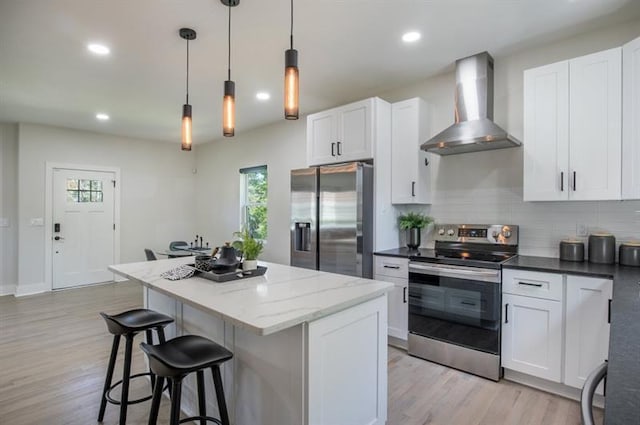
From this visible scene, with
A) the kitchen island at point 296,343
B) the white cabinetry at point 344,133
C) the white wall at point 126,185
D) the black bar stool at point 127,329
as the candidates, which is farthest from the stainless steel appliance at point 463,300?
the white wall at point 126,185

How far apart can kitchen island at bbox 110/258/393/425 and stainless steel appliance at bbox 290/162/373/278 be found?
1266 millimetres

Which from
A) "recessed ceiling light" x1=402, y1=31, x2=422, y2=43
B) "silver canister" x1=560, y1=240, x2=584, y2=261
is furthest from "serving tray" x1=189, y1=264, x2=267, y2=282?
"silver canister" x1=560, y1=240, x2=584, y2=261

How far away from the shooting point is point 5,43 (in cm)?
286

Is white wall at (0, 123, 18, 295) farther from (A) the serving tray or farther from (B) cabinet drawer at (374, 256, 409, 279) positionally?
(B) cabinet drawer at (374, 256, 409, 279)

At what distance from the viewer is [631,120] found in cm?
231

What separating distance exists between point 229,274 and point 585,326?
94.4 inches

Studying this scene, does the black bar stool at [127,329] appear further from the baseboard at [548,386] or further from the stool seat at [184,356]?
the baseboard at [548,386]

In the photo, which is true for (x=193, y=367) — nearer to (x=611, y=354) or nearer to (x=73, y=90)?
(x=611, y=354)

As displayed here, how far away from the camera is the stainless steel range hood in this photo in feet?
9.75

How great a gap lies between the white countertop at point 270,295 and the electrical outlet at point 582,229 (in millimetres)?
1969

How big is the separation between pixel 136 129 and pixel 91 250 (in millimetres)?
2279

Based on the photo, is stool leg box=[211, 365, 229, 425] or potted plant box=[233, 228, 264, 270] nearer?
stool leg box=[211, 365, 229, 425]

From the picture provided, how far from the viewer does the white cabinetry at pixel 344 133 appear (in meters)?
3.51

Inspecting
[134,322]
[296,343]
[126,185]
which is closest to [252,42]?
[134,322]
